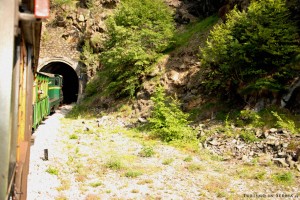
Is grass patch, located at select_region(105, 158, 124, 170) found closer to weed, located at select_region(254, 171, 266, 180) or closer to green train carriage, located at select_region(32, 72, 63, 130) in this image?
green train carriage, located at select_region(32, 72, 63, 130)

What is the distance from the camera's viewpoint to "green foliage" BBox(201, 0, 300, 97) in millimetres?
11294

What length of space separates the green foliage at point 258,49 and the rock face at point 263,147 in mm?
2477

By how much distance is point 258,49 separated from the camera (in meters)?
11.6

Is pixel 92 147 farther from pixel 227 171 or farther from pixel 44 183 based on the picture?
pixel 227 171

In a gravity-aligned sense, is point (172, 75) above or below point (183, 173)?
above

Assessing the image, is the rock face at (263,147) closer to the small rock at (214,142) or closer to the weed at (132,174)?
the small rock at (214,142)

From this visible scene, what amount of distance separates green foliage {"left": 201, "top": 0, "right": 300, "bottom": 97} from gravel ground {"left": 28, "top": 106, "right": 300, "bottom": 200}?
465cm

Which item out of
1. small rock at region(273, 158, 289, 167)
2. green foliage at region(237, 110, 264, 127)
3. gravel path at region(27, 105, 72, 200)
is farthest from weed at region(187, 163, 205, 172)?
gravel path at region(27, 105, 72, 200)

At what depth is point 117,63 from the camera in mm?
17672

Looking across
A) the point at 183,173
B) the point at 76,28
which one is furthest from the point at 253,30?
the point at 76,28

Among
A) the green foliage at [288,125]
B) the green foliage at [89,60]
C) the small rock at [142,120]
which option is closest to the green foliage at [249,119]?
the green foliage at [288,125]

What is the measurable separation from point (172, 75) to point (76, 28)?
49.5 feet

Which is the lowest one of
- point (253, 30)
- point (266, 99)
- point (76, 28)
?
point (266, 99)

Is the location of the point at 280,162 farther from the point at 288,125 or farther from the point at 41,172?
the point at 41,172
